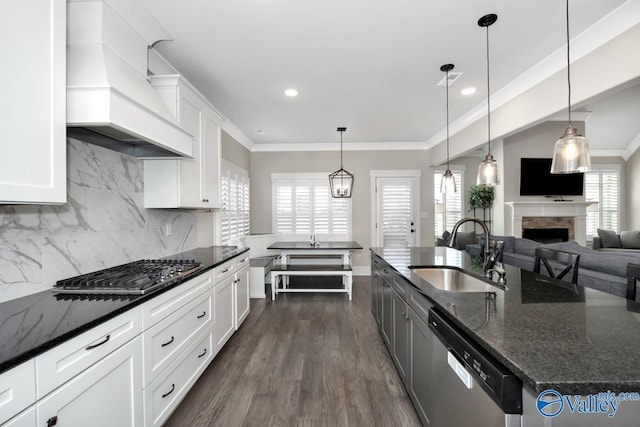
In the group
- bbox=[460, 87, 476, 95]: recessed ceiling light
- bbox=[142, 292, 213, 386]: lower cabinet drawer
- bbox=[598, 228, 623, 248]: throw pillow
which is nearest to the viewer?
bbox=[142, 292, 213, 386]: lower cabinet drawer

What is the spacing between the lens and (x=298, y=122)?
4.56 metres

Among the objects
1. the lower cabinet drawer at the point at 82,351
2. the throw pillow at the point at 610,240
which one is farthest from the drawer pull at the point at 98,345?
the throw pillow at the point at 610,240

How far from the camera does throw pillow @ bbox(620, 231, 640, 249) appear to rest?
5.75 metres

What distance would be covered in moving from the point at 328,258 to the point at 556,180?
5.14 metres

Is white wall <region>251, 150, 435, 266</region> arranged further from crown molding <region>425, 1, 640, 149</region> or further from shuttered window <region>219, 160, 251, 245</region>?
crown molding <region>425, 1, 640, 149</region>

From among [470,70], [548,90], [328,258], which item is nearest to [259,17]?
[470,70]

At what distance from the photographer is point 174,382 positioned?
1.81 meters

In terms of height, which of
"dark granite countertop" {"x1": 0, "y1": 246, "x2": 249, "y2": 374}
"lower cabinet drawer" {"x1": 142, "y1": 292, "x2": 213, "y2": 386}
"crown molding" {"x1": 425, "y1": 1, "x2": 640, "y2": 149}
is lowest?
"lower cabinet drawer" {"x1": 142, "y1": 292, "x2": 213, "y2": 386}

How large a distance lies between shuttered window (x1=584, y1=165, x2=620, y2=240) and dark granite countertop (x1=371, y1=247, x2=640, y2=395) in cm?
806

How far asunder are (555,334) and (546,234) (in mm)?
6178

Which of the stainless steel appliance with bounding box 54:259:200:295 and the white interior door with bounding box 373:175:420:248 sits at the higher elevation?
the white interior door with bounding box 373:175:420:248

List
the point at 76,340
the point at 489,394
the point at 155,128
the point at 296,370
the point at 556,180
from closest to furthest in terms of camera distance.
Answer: the point at 489,394
the point at 76,340
the point at 155,128
the point at 296,370
the point at 556,180

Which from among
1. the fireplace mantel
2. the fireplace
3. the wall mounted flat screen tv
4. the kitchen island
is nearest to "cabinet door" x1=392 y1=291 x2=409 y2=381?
the kitchen island

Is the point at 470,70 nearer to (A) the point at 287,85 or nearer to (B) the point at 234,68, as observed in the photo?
(A) the point at 287,85
